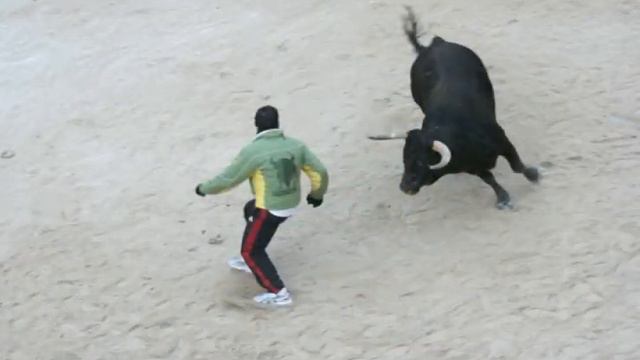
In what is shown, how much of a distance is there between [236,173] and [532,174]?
236 cm

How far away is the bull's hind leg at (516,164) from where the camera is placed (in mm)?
7348

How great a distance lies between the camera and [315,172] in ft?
21.0

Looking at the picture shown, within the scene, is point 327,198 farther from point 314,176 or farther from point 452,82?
point 314,176

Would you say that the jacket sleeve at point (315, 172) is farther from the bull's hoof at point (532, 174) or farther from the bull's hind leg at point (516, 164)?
the bull's hoof at point (532, 174)

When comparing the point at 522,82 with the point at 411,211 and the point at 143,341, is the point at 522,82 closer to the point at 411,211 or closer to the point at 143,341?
the point at 411,211

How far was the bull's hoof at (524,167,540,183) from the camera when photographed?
753 centimetres

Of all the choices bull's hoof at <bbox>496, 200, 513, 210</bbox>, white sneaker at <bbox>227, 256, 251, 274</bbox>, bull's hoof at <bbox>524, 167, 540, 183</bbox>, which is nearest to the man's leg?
white sneaker at <bbox>227, 256, 251, 274</bbox>

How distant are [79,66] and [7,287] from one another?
3.84 metres

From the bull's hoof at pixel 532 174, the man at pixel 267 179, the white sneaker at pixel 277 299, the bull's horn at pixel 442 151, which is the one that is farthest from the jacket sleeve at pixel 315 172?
the bull's hoof at pixel 532 174

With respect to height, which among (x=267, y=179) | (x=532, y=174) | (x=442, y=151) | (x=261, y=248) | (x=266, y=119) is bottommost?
(x=532, y=174)

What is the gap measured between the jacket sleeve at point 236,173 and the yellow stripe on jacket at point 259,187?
5 cm

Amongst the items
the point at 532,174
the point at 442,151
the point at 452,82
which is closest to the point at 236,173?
the point at 442,151

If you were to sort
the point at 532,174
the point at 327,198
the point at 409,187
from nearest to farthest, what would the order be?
1. the point at 409,187
2. the point at 532,174
3. the point at 327,198

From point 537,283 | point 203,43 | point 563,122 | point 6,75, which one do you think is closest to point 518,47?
point 563,122
